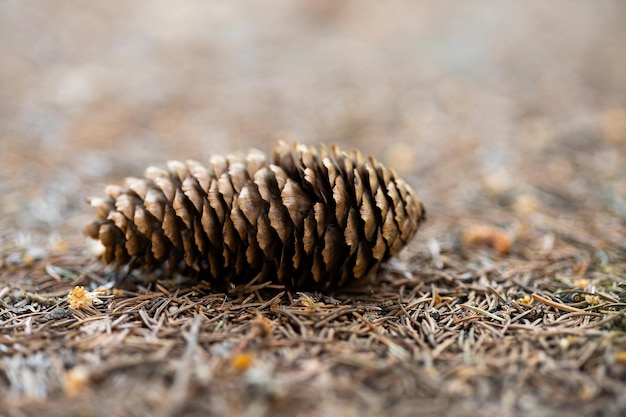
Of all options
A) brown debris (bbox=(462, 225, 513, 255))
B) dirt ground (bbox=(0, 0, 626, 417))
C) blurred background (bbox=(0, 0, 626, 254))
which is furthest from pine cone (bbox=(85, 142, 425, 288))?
blurred background (bbox=(0, 0, 626, 254))

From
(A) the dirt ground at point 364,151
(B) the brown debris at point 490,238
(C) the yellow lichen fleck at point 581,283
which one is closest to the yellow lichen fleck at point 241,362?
(A) the dirt ground at point 364,151

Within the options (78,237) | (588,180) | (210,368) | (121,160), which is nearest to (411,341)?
(210,368)

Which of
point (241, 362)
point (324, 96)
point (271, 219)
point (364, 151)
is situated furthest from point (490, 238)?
point (324, 96)

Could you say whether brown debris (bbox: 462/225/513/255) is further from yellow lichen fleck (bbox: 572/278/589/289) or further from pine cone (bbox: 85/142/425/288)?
pine cone (bbox: 85/142/425/288)

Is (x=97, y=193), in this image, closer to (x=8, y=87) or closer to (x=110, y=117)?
(x=110, y=117)

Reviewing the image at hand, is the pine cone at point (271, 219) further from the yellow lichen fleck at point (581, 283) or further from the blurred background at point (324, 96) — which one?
the blurred background at point (324, 96)

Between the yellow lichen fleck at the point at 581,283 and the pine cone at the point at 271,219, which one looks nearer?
the pine cone at the point at 271,219
